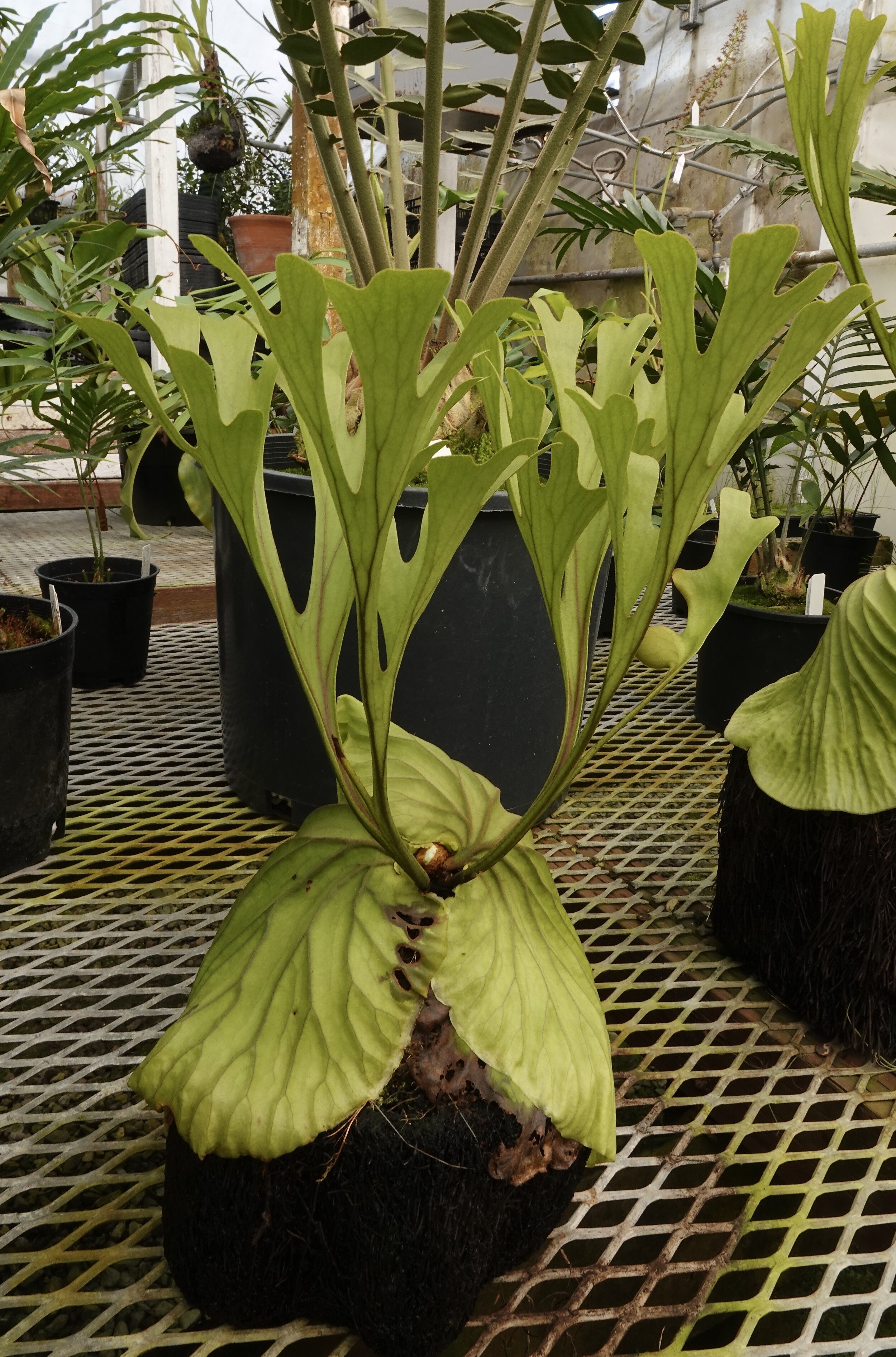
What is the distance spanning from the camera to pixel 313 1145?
16.4 inches

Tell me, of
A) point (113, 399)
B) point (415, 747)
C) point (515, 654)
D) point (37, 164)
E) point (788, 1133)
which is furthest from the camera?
point (113, 399)

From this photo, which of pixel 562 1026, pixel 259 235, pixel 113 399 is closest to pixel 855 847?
pixel 562 1026

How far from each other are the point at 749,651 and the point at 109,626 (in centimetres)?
87

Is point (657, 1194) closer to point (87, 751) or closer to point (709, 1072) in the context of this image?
point (709, 1072)

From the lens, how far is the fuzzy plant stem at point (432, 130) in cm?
71

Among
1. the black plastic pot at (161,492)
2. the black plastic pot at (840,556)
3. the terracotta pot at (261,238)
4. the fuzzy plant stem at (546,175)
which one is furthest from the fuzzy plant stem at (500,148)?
the terracotta pot at (261,238)

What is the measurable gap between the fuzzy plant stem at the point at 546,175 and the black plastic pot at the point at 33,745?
1.68 ft

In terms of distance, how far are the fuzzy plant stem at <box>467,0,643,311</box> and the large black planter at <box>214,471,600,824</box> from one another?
235mm

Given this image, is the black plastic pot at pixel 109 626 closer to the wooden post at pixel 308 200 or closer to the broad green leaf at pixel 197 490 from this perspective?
the broad green leaf at pixel 197 490

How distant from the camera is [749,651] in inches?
48.7

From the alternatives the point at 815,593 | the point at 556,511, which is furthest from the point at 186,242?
the point at 556,511

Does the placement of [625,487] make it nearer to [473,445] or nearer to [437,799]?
[437,799]

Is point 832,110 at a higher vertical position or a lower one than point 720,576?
higher

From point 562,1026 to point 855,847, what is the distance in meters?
0.33
